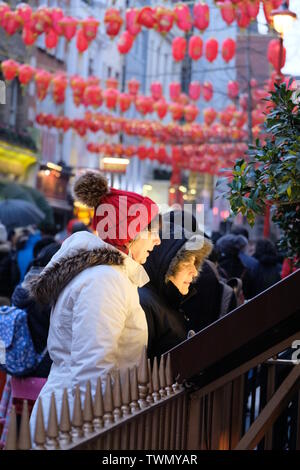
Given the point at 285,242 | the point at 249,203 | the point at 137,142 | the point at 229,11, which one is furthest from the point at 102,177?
the point at 137,142

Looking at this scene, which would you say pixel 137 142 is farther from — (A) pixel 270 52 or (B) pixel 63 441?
(B) pixel 63 441

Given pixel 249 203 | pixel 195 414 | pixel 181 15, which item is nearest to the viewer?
pixel 195 414

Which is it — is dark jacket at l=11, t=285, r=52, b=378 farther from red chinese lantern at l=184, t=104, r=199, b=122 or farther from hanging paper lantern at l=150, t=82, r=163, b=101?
red chinese lantern at l=184, t=104, r=199, b=122

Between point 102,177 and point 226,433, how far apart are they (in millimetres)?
1307

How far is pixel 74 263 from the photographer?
4281 millimetres

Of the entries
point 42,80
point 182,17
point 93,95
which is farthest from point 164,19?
point 93,95

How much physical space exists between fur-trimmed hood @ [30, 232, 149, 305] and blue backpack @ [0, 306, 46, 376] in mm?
2473

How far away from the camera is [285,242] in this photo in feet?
25.6

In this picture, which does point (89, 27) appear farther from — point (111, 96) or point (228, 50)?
point (111, 96)

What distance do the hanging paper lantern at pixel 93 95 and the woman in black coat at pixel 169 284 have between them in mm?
24754

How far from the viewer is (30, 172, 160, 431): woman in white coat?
3.99 m

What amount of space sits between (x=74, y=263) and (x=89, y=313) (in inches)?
12.9

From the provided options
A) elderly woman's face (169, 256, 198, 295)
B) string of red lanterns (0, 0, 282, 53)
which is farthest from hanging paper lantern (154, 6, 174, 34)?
elderly woman's face (169, 256, 198, 295)

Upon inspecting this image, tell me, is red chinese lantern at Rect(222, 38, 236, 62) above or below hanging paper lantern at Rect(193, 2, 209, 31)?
below
